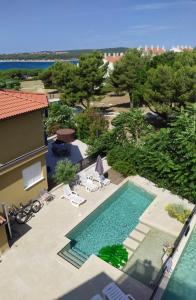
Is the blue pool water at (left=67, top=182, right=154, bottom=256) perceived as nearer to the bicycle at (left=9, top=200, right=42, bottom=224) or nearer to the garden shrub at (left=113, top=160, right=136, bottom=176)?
the garden shrub at (left=113, top=160, right=136, bottom=176)

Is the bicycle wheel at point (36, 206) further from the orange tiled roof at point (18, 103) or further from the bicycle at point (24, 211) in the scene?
the orange tiled roof at point (18, 103)

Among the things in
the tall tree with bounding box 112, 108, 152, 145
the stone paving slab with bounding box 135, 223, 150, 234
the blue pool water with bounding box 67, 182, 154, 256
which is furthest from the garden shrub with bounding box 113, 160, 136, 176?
the stone paving slab with bounding box 135, 223, 150, 234

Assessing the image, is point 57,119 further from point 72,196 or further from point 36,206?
point 36,206

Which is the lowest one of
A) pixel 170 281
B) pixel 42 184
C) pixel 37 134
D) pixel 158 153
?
pixel 170 281

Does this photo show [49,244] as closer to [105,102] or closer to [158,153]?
[158,153]

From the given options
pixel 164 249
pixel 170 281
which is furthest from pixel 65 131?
pixel 170 281
